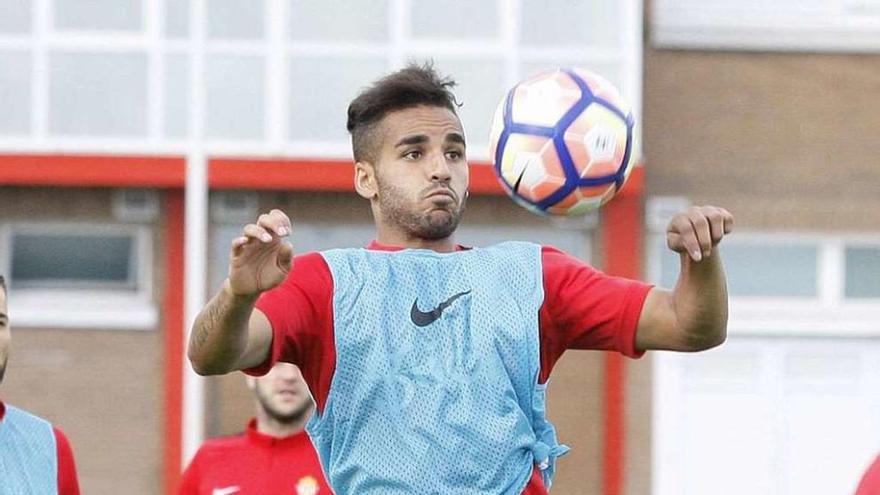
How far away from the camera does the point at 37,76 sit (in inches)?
615

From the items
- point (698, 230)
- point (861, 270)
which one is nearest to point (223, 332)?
point (698, 230)

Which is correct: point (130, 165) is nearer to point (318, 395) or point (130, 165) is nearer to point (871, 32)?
point (871, 32)

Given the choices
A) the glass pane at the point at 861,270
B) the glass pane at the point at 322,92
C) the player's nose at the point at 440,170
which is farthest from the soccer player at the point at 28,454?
the glass pane at the point at 861,270

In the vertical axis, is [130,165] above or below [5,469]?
above

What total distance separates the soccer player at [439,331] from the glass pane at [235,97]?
10.5 meters

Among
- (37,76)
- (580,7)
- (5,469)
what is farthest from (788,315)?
(5,469)

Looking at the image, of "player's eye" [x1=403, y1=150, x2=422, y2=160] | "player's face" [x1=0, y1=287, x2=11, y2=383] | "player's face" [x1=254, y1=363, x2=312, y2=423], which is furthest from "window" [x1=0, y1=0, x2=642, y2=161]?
"player's eye" [x1=403, y1=150, x2=422, y2=160]

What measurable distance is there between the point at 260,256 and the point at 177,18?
11.3 metres

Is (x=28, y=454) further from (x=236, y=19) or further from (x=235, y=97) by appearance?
(x=236, y=19)

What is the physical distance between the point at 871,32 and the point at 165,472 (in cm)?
705

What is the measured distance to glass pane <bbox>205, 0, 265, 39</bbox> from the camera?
15.6 metres

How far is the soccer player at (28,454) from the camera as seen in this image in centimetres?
636

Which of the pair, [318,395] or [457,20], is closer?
[318,395]

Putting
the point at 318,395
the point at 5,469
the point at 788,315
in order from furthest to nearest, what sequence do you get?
the point at 788,315 → the point at 5,469 → the point at 318,395
